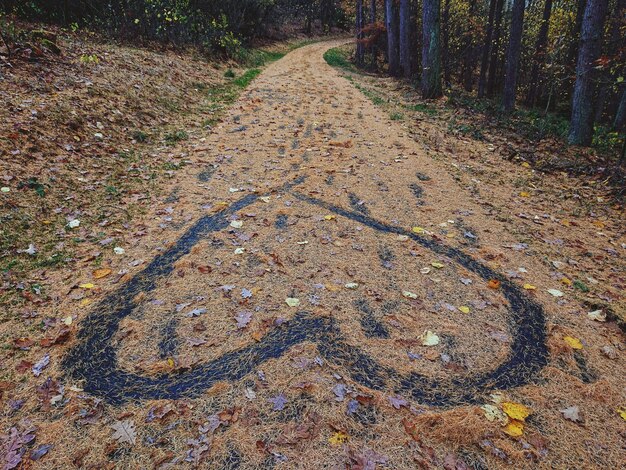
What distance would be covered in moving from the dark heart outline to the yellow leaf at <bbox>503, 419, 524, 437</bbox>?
0.25 meters

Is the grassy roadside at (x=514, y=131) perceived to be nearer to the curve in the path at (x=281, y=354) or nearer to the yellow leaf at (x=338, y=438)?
the curve in the path at (x=281, y=354)

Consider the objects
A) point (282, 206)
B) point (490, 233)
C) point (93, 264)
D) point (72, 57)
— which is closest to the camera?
point (93, 264)

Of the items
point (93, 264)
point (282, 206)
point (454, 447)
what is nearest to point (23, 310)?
point (93, 264)

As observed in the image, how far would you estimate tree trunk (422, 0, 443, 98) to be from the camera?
11406 millimetres

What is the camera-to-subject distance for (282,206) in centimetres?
545

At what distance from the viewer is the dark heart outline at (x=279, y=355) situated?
2848mm

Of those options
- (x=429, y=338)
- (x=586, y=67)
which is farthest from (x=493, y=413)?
(x=586, y=67)

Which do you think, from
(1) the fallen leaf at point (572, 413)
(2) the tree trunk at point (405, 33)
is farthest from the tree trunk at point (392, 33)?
(1) the fallen leaf at point (572, 413)

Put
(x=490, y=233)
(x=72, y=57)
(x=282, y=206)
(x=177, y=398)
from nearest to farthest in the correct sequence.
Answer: (x=177, y=398) < (x=490, y=233) < (x=282, y=206) < (x=72, y=57)

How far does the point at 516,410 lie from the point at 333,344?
57.9 inches

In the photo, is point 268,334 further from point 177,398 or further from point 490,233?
point 490,233

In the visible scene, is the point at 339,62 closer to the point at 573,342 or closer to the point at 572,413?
the point at 573,342

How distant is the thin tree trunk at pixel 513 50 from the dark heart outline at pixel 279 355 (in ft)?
35.0

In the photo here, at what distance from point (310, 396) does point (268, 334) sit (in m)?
0.75
